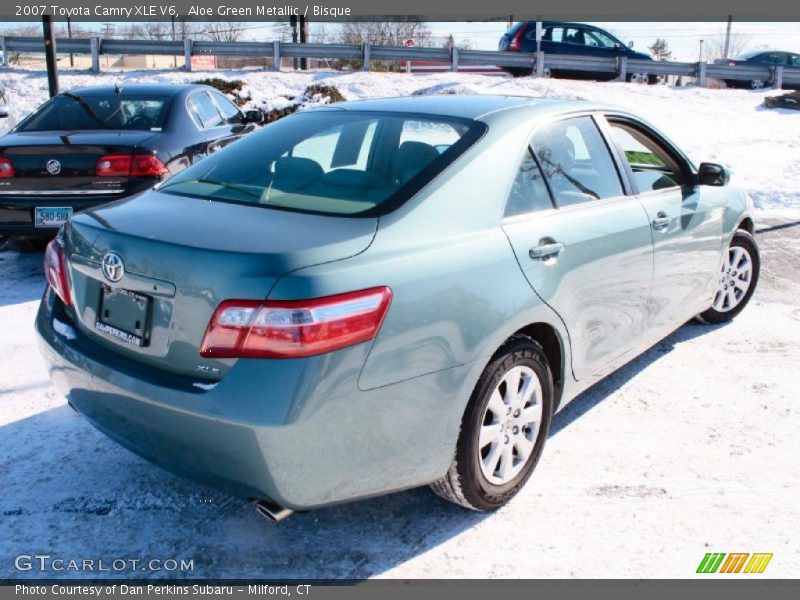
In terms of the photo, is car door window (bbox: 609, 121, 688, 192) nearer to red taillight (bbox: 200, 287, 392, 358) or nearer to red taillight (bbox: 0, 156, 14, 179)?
red taillight (bbox: 200, 287, 392, 358)

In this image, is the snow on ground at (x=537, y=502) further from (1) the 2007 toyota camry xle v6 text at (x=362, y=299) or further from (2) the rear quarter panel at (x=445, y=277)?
(2) the rear quarter panel at (x=445, y=277)

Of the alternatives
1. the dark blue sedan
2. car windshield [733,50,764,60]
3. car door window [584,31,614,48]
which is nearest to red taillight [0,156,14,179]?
the dark blue sedan

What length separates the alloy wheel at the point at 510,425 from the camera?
3078 millimetres

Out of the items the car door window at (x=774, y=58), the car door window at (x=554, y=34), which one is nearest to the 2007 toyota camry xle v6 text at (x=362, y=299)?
the car door window at (x=554, y=34)

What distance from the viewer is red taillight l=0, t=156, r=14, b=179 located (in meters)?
6.12

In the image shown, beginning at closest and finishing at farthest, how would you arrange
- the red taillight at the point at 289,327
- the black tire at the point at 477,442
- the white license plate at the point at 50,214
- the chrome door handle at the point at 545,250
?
the red taillight at the point at 289,327 → the black tire at the point at 477,442 → the chrome door handle at the point at 545,250 → the white license plate at the point at 50,214

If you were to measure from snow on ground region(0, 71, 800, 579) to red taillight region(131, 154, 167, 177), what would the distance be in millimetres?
1719

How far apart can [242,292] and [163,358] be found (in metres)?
0.42

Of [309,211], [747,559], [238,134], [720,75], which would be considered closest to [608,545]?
[747,559]

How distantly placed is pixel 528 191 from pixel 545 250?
0.91 ft

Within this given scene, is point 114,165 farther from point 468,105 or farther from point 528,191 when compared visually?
point 528,191

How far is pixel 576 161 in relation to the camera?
3762mm

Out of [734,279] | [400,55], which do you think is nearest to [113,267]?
[734,279]

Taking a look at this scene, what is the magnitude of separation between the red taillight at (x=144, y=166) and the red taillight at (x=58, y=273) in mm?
3080
